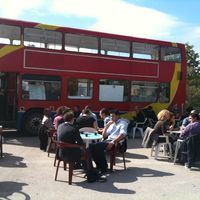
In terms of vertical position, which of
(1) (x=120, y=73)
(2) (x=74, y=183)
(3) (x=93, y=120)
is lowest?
(2) (x=74, y=183)

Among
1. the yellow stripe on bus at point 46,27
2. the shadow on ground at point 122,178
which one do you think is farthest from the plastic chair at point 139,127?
the shadow on ground at point 122,178

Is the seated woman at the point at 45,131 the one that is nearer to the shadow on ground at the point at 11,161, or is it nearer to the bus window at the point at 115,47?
the shadow on ground at the point at 11,161

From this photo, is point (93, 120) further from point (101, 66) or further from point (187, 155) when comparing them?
point (101, 66)

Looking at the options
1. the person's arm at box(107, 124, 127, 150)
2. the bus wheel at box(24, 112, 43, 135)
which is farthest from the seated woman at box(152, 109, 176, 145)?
the bus wheel at box(24, 112, 43, 135)

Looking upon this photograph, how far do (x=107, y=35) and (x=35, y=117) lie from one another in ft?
14.8

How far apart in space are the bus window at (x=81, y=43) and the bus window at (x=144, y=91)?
251 centimetres

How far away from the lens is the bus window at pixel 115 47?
1644 centimetres

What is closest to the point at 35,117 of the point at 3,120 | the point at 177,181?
the point at 3,120

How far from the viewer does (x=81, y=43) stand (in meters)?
15.9

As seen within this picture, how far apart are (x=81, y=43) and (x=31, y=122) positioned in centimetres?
366

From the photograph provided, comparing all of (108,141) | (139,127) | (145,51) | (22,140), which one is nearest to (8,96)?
(22,140)

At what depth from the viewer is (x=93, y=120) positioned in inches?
431

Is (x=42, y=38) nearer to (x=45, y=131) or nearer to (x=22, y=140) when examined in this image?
(x=22, y=140)

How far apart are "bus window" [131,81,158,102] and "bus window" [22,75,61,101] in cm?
361
